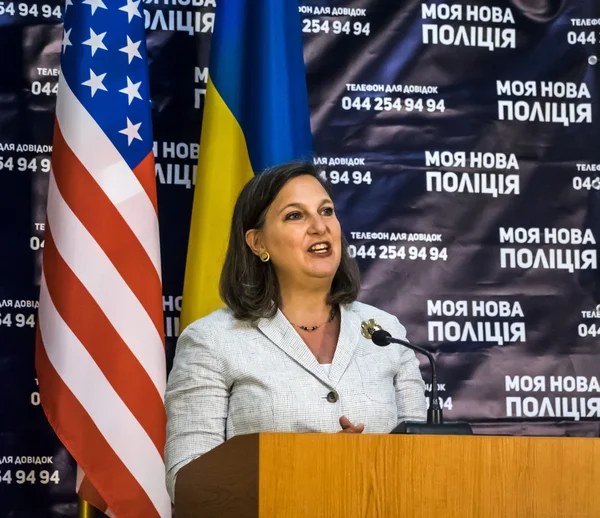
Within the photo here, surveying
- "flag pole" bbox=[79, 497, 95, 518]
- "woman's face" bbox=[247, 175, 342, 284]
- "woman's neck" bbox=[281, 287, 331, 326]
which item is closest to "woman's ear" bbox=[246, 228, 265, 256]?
"woman's face" bbox=[247, 175, 342, 284]

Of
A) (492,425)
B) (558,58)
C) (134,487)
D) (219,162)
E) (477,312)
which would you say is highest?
(558,58)

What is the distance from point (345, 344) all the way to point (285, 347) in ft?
0.58

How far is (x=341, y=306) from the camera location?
2883 millimetres

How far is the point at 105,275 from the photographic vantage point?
11.2ft

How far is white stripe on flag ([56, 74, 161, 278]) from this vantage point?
11.3 feet

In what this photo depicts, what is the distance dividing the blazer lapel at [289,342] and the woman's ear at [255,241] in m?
0.24

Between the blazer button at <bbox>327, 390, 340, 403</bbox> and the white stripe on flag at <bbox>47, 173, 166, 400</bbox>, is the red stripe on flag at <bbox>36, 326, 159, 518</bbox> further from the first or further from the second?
the blazer button at <bbox>327, 390, 340, 403</bbox>

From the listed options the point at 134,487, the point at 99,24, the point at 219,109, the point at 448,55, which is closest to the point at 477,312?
the point at 448,55

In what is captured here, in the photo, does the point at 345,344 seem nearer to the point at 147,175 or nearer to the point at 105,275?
the point at 105,275

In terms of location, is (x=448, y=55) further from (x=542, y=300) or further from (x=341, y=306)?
(x=341, y=306)

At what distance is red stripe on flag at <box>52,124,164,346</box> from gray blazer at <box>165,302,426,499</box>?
2.41ft

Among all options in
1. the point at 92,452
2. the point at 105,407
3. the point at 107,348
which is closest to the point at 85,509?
Answer: the point at 92,452

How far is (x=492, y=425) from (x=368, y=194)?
1127 mm

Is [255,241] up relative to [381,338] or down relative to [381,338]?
up
